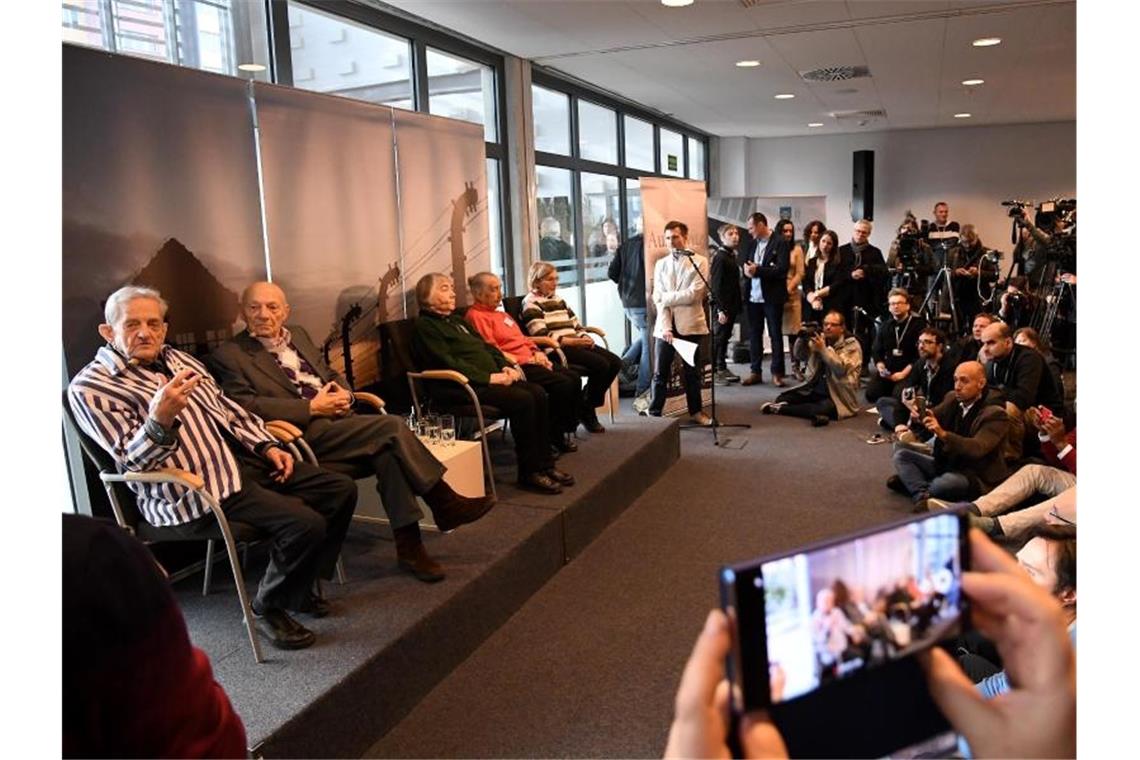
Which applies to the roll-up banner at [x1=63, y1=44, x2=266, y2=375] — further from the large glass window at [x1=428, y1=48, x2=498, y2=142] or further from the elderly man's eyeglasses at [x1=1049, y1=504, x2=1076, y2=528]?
the elderly man's eyeglasses at [x1=1049, y1=504, x2=1076, y2=528]

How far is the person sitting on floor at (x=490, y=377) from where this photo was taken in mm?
4176

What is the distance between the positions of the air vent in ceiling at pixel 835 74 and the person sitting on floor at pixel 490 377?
4492 millimetres

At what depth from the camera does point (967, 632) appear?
30.3 inches

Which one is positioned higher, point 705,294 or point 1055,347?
point 705,294

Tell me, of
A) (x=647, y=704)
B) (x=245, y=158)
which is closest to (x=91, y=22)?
(x=245, y=158)

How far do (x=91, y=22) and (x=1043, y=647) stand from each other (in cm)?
375

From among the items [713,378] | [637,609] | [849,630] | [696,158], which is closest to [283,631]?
[637,609]

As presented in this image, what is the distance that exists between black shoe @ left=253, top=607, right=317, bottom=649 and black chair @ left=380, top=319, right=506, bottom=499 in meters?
1.41

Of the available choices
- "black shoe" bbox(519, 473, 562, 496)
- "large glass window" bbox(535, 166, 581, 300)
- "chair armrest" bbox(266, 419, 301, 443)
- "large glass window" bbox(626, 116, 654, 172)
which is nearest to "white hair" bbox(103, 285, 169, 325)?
"chair armrest" bbox(266, 419, 301, 443)

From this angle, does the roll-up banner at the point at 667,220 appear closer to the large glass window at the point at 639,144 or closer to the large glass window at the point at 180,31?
the large glass window at the point at 180,31

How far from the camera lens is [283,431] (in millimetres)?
3025

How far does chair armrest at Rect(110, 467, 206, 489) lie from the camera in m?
2.47
